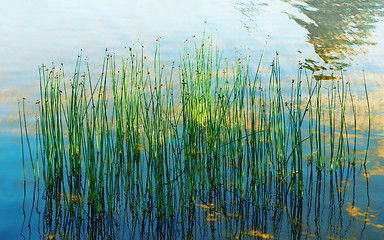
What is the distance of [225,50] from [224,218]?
4.21 metres

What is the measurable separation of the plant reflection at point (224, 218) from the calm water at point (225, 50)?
10 millimetres

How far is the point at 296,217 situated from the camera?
278 centimetres

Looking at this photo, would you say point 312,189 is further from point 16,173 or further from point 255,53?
point 255,53

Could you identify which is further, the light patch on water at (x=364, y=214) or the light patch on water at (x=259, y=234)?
the light patch on water at (x=364, y=214)

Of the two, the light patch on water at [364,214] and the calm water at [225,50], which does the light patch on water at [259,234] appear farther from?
the light patch on water at [364,214]

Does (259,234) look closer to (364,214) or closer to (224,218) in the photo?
(224,218)

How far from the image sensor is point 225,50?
6609 millimetres

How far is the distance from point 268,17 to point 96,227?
769 cm

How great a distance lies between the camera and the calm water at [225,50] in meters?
2.71

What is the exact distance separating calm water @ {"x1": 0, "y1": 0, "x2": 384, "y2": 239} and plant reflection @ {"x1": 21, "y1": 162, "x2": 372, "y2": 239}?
0.03ft

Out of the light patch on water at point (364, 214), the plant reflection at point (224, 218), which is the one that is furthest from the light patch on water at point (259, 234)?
the light patch on water at point (364, 214)

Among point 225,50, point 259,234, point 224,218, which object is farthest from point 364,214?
point 225,50

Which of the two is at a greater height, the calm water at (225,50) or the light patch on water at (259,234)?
the calm water at (225,50)

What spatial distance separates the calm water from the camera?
2.71 metres
